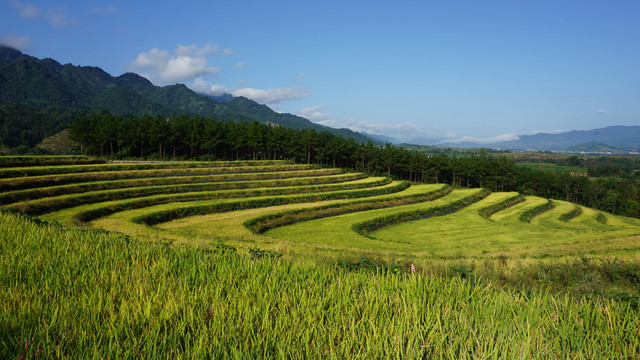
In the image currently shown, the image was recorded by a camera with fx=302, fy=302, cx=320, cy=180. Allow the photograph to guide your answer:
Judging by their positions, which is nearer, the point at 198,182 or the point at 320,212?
the point at 320,212

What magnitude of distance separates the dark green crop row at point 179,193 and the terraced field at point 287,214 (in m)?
0.10

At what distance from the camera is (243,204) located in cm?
3116

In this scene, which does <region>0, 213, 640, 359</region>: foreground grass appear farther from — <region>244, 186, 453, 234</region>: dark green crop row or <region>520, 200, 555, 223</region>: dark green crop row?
<region>520, 200, 555, 223</region>: dark green crop row

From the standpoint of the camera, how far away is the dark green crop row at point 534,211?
36772 millimetres

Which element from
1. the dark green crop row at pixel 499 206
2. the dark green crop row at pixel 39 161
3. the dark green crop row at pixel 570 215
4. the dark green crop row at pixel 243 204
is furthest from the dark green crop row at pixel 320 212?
the dark green crop row at pixel 39 161

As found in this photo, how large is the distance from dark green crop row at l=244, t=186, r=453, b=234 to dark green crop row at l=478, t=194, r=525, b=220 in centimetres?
727

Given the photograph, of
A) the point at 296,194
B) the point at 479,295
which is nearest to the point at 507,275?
the point at 479,295

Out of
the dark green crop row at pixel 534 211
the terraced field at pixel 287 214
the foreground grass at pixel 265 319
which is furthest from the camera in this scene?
the dark green crop row at pixel 534 211

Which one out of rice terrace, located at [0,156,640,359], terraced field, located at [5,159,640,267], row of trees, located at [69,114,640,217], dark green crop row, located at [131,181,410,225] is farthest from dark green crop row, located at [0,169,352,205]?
row of trees, located at [69,114,640,217]

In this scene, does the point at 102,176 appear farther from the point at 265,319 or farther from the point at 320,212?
the point at 265,319

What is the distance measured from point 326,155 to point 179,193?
63.2 m

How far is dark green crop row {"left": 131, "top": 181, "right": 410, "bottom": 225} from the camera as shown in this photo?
2400cm

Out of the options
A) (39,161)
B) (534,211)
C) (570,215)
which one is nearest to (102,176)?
(39,161)

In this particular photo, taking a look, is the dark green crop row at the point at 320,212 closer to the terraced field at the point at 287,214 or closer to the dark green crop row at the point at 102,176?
the terraced field at the point at 287,214
